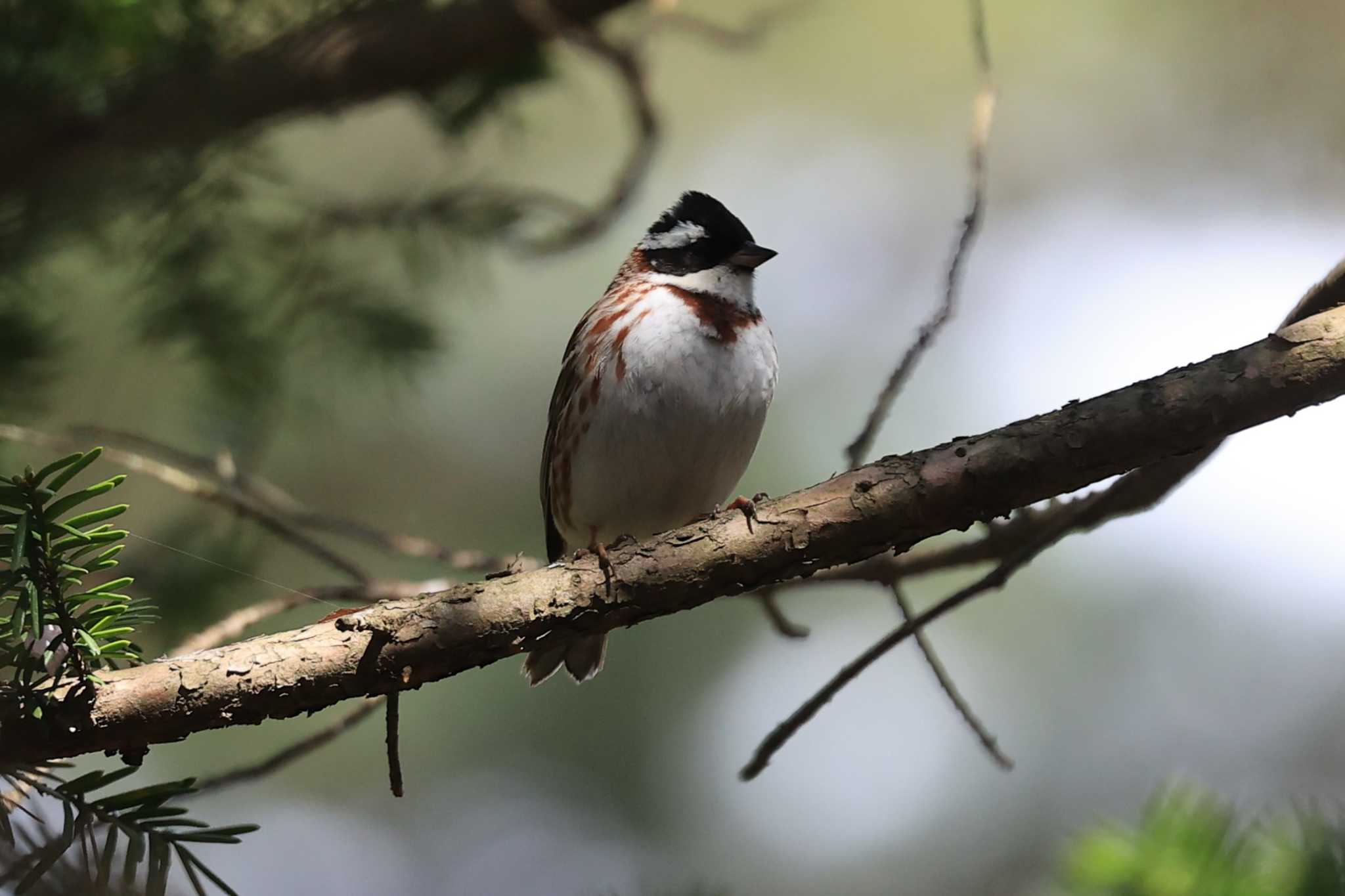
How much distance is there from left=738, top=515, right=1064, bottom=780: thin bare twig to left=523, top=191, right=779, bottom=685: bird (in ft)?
2.08

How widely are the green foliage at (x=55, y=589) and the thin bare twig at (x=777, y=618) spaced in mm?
1565

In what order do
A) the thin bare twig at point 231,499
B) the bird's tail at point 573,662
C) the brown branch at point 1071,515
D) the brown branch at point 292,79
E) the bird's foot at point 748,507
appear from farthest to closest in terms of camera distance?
1. the bird's tail at point 573,662
2. the thin bare twig at point 231,499
3. the brown branch at point 292,79
4. the brown branch at point 1071,515
5. the bird's foot at point 748,507

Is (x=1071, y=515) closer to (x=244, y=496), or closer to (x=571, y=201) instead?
(x=571, y=201)

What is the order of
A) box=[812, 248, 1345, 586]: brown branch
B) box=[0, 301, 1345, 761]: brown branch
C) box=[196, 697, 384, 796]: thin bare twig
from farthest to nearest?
1. box=[196, 697, 384, 796]: thin bare twig
2. box=[812, 248, 1345, 586]: brown branch
3. box=[0, 301, 1345, 761]: brown branch

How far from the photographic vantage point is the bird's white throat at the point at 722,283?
318 cm

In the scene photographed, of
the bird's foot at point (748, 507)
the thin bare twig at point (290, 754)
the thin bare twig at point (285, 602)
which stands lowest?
the thin bare twig at point (290, 754)

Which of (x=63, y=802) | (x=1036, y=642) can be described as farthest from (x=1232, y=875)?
(x=1036, y=642)

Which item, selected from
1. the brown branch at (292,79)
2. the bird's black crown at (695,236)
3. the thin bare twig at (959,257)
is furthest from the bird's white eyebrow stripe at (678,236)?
the thin bare twig at (959,257)

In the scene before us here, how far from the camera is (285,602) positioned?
103 inches

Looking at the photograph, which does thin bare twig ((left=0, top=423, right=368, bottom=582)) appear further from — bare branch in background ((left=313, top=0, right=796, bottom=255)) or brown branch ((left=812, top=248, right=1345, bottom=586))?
brown branch ((left=812, top=248, right=1345, bottom=586))

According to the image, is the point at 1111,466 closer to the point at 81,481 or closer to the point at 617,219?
the point at 617,219

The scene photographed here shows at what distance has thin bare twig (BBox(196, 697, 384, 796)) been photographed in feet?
6.96

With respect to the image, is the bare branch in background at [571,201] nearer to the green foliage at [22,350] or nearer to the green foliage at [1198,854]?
the green foliage at [22,350]

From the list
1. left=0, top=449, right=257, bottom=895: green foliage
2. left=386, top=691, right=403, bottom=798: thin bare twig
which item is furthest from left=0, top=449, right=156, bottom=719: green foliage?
left=386, top=691, right=403, bottom=798: thin bare twig
